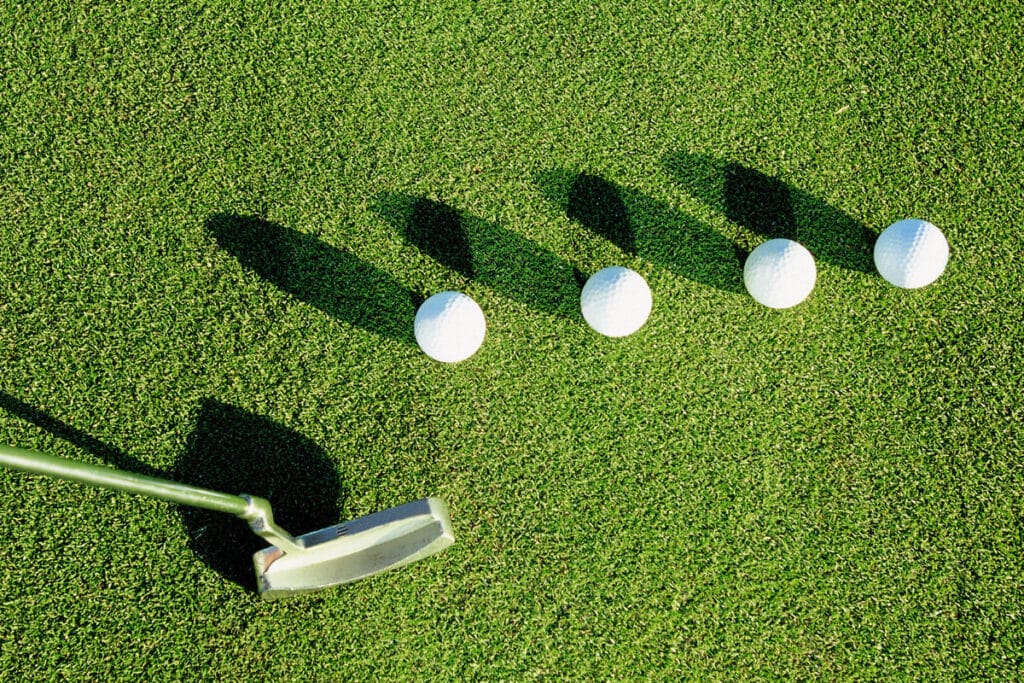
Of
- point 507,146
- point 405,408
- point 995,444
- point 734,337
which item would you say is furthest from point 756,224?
point 405,408

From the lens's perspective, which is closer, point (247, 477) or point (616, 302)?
point (616, 302)

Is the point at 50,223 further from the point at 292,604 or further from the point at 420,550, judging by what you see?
the point at 420,550

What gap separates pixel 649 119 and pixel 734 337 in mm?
937

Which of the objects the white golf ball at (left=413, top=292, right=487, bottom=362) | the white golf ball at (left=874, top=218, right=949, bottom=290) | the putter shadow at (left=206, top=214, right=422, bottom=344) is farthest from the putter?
the white golf ball at (left=874, top=218, right=949, bottom=290)

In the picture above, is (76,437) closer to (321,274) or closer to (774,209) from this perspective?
(321,274)

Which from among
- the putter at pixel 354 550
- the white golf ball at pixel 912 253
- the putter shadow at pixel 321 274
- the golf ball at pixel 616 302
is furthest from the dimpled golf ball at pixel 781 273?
the putter at pixel 354 550

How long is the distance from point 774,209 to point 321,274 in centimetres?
180

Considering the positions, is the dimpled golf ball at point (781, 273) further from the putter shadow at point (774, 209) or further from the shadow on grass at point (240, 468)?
the shadow on grass at point (240, 468)

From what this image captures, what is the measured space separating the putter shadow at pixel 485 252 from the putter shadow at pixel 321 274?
0.70ft

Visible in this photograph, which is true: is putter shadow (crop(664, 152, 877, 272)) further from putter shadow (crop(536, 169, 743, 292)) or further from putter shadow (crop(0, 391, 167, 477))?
putter shadow (crop(0, 391, 167, 477))

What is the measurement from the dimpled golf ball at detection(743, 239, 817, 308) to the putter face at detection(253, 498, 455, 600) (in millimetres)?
1436

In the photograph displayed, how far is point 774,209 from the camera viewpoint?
2865 mm

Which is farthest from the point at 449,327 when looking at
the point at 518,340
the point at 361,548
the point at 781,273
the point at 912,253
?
the point at 912,253

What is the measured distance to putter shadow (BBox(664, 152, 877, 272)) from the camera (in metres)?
2.86
